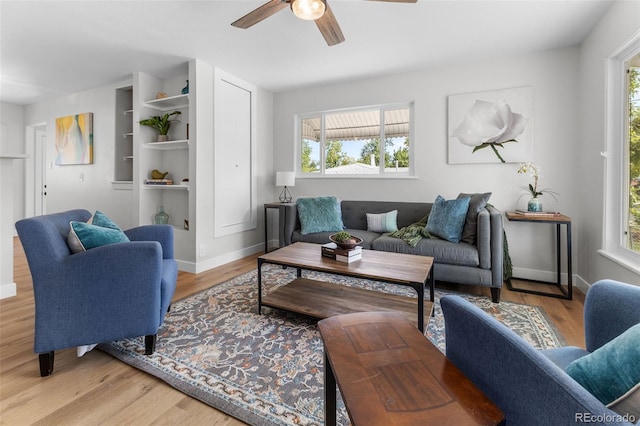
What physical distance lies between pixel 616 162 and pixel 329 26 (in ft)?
8.05

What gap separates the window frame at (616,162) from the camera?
2.28 meters

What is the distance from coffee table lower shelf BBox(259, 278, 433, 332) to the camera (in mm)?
2104

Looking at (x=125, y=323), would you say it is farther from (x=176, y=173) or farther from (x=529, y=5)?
(x=529, y=5)

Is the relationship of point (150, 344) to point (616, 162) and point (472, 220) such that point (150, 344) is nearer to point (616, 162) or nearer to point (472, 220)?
point (472, 220)

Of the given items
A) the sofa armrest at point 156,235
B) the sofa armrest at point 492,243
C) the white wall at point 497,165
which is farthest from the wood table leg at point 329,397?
the white wall at point 497,165

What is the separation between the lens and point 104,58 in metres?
3.36

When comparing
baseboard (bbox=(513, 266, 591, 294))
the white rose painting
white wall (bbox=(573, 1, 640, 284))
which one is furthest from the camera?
the white rose painting

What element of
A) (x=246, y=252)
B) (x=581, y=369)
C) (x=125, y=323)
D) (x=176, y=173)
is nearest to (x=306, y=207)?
(x=246, y=252)

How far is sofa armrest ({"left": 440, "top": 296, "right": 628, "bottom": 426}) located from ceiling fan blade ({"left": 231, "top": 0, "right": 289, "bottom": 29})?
6.48 ft

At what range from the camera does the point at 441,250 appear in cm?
276

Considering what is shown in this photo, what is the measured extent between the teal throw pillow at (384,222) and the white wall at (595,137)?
176cm

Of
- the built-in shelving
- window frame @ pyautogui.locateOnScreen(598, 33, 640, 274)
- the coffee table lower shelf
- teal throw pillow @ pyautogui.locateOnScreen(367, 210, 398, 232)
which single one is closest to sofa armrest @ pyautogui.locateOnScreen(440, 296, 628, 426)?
the coffee table lower shelf

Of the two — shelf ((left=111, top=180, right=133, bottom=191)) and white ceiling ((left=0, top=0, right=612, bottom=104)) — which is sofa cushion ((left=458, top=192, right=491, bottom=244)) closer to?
white ceiling ((left=0, top=0, right=612, bottom=104))

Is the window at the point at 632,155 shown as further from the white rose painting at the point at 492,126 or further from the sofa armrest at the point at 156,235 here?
the sofa armrest at the point at 156,235
